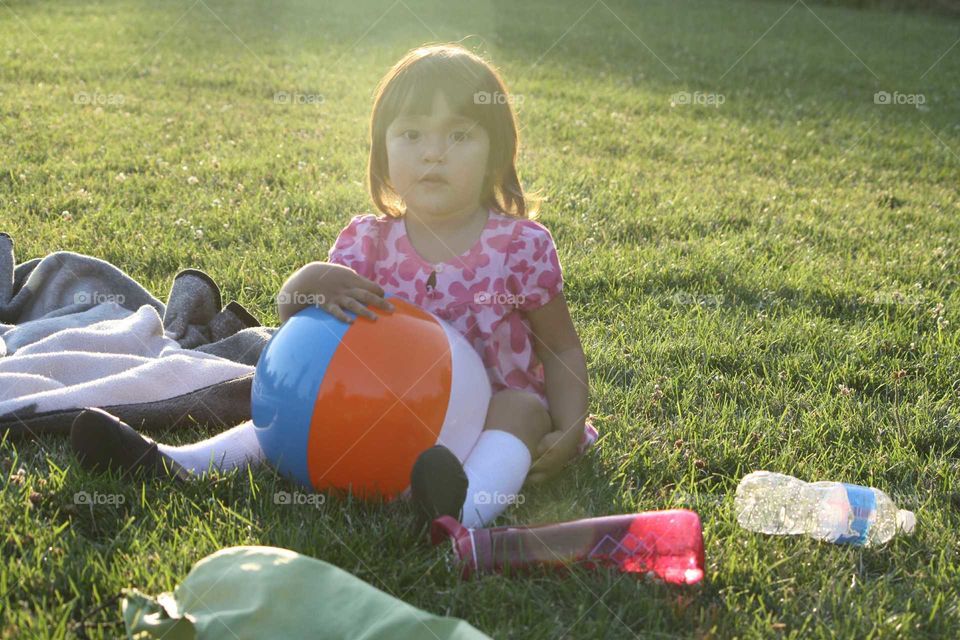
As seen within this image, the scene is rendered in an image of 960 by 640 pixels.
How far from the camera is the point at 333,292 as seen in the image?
309 centimetres

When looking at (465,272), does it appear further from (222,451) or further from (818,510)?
(818,510)

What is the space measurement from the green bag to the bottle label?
1317mm

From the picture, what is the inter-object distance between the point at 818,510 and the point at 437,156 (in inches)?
63.4

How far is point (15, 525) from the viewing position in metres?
2.70

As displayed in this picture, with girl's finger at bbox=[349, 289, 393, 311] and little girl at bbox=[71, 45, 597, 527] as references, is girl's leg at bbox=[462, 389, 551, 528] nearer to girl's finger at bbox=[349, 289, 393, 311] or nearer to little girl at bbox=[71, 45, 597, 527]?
little girl at bbox=[71, 45, 597, 527]

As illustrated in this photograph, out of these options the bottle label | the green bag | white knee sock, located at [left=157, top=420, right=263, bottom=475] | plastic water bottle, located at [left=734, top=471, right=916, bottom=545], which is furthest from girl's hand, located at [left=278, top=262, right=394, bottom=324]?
the bottle label

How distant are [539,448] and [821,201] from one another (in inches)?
181

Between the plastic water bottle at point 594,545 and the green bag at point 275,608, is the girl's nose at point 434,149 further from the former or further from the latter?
the green bag at point 275,608

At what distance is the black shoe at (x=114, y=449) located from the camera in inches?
114

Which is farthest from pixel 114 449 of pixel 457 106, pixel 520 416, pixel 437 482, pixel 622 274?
pixel 622 274

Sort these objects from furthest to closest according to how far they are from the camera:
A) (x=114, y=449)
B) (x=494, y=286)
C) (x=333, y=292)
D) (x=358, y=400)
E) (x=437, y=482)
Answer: (x=494, y=286) < (x=333, y=292) < (x=114, y=449) < (x=358, y=400) < (x=437, y=482)

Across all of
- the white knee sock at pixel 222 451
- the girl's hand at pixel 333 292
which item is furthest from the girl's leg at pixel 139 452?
the girl's hand at pixel 333 292

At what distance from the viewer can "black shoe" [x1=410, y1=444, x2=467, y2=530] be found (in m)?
2.69

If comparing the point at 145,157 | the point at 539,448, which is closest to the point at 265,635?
the point at 539,448
